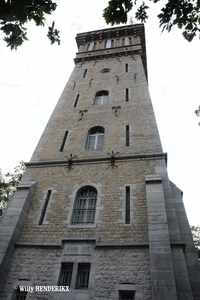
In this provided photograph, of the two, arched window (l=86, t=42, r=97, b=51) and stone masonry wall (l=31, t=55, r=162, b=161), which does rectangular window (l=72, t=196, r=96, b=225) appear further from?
arched window (l=86, t=42, r=97, b=51)

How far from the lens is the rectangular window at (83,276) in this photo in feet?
24.4

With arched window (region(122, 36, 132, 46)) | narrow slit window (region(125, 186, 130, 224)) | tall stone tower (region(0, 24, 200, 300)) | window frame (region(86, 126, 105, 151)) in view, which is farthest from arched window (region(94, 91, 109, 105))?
arched window (region(122, 36, 132, 46))

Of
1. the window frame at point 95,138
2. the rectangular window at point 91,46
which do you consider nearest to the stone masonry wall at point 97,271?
the window frame at point 95,138

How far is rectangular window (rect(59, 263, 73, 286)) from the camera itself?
7.59 meters

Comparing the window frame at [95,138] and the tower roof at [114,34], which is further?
the tower roof at [114,34]

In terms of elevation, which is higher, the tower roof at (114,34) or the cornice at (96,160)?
the tower roof at (114,34)

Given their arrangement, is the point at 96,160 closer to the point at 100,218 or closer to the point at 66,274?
the point at 100,218

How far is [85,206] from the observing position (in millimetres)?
9695

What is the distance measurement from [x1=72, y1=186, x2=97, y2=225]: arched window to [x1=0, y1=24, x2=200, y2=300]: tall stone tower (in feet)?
0.14

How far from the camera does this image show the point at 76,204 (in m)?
9.81

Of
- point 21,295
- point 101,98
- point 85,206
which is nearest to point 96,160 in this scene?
point 85,206

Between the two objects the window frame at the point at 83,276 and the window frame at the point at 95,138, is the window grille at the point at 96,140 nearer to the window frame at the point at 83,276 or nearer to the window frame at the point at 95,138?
the window frame at the point at 95,138

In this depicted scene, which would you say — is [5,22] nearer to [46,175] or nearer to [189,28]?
[189,28]

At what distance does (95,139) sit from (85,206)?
437 cm
